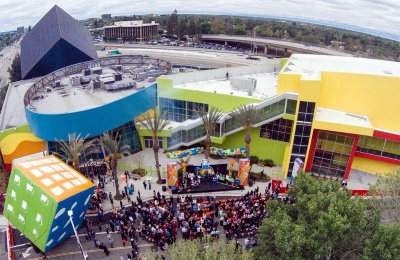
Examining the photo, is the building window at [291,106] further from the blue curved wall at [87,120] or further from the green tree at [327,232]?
the blue curved wall at [87,120]

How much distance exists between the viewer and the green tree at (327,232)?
19.7m

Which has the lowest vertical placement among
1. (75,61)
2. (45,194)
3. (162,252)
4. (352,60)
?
(162,252)

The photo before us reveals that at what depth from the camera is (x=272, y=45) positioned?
10281cm

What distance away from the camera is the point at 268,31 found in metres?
122

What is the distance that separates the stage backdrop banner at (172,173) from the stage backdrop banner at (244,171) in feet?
20.8

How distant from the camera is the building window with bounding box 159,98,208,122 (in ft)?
138

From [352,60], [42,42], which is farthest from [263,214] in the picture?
[42,42]

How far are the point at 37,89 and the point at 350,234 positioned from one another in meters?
38.8

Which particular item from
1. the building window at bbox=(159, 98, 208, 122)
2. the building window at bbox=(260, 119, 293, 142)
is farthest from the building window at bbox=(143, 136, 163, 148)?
the building window at bbox=(260, 119, 293, 142)

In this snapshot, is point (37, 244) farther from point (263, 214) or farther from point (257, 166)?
point (257, 166)

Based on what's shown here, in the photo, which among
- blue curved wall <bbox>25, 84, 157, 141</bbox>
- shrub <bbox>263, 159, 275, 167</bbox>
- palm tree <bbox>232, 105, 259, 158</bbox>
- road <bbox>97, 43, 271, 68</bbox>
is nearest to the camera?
blue curved wall <bbox>25, 84, 157, 141</bbox>

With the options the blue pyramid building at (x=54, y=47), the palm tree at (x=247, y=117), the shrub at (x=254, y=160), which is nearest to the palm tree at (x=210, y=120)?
the palm tree at (x=247, y=117)

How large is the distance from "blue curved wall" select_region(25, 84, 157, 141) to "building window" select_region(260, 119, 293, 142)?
1450 cm

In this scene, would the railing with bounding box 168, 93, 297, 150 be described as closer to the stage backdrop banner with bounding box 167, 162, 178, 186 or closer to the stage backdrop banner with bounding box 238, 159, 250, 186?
the stage backdrop banner with bounding box 238, 159, 250, 186
